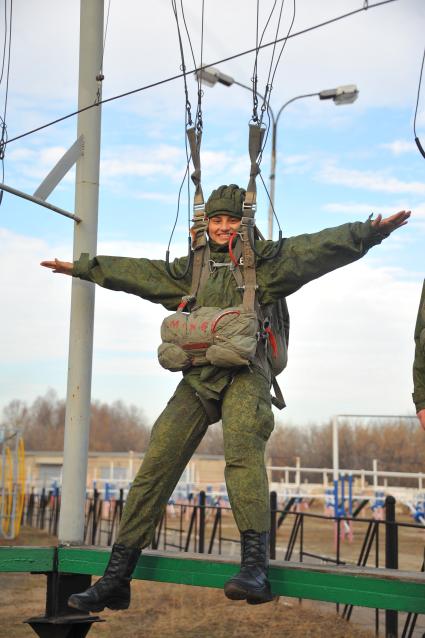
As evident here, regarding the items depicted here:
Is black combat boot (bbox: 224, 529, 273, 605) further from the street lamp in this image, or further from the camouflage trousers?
the street lamp

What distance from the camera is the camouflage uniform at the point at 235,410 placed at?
4.07m

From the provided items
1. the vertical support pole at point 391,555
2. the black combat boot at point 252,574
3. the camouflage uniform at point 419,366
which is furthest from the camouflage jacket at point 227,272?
the vertical support pole at point 391,555

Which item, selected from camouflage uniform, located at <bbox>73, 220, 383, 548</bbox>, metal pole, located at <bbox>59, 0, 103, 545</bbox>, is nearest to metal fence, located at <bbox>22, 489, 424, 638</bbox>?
metal pole, located at <bbox>59, 0, 103, 545</bbox>

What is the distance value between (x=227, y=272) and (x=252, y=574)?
61.0 inches

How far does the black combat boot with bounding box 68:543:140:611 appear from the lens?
410 cm

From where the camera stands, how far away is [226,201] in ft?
14.9

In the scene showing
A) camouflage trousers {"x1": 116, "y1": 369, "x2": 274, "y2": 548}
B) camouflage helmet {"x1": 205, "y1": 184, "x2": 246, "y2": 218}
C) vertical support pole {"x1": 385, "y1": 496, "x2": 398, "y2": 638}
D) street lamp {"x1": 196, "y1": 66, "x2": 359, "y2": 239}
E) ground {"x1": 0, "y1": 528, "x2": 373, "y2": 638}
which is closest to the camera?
camouflage trousers {"x1": 116, "y1": 369, "x2": 274, "y2": 548}

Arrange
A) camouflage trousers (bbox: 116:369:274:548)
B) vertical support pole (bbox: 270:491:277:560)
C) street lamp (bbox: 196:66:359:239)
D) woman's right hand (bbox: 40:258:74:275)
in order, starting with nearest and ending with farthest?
camouflage trousers (bbox: 116:369:274:548) → woman's right hand (bbox: 40:258:74:275) → vertical support pole (bbox: 270:491:277:560) → street lamp (bbox: 196:66:359:239)

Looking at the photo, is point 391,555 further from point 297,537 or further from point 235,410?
point 297,537

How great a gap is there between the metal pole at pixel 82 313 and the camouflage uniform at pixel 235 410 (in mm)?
917

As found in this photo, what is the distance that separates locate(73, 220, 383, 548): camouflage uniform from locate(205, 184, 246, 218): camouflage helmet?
19 cm

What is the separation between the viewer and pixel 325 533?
934 inches

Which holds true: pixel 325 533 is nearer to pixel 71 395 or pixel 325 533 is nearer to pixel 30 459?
pixel 71 395

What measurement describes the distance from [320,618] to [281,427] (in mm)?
55068
